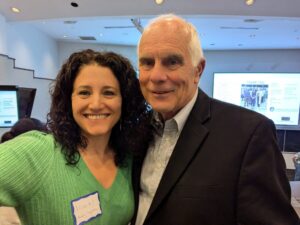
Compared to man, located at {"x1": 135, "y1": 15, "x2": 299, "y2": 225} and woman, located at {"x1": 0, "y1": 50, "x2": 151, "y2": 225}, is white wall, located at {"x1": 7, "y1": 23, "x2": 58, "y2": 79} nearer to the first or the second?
woman, located at {"x1": 0, "y1": 50, "x2": 151, "y2": 225}

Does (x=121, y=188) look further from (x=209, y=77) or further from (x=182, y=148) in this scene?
(x=209, y=77)

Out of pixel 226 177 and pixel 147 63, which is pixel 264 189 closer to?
pixel 226 177

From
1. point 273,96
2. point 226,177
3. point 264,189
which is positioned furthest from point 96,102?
point 273,96

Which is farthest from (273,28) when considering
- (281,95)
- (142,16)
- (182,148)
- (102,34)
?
(182,148)

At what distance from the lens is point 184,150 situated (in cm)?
112

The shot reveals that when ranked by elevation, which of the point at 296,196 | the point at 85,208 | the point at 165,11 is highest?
the point at 165,11

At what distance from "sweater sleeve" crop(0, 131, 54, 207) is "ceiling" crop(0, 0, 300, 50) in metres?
3.89

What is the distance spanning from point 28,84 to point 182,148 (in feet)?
21.8

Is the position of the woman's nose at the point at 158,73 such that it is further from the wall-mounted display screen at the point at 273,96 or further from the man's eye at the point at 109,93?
the wall-mounted display screen at the point at 273,96

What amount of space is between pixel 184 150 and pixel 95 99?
453 mm

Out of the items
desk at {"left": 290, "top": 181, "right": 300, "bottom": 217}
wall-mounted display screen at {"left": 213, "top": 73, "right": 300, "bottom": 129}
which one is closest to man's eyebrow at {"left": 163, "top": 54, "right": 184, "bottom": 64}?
desk at {"left": 290, "top": 181, "right": 300, "bottom": 217}

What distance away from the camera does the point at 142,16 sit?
481 cm

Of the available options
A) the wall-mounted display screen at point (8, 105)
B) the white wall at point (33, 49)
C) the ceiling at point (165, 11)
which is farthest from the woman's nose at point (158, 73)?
the white wall at point (33, 49)

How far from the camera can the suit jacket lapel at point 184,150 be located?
1088 mm
